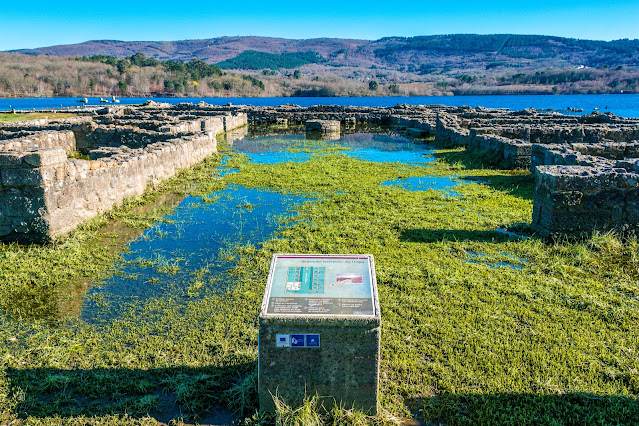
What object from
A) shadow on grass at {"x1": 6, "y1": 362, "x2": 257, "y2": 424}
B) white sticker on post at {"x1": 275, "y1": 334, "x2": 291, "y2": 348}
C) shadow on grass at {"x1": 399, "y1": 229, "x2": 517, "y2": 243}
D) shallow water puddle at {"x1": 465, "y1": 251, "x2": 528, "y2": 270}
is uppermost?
white sticker on post at {"x1": 275, "y1": 334, "x2": 291, "y2": 348}

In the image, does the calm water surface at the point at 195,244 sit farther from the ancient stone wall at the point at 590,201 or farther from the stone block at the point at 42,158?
the ancient stone wall at the point at 590,201

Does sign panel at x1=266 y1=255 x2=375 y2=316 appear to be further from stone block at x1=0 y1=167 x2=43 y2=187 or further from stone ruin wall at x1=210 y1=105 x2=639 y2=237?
stone block at x1=0 y1=167 x2=43 y2=187

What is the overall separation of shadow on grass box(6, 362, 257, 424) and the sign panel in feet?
3.27

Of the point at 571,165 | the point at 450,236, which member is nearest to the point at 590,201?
the point at 571,165

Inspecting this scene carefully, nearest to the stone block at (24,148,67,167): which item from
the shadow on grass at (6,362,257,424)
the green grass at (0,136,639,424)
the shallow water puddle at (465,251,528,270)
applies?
the green grass at (0,136,639,424)

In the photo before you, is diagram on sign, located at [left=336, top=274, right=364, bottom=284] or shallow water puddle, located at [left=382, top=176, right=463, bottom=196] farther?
shallow water puddle, located at [left=382, top=176, right=463, bottom=196]

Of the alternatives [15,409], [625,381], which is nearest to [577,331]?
[625,381]

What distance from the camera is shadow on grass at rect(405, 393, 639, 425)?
353cm

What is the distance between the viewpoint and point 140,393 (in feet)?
12.7

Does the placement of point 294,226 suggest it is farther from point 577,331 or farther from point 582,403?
point 582,403

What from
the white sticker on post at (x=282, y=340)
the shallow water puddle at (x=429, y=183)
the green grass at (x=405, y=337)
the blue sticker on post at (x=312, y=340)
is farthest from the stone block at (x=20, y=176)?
the shallow water puddle at (x=429, y=183)

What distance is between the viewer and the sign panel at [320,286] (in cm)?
330

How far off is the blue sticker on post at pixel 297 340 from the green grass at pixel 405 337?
489 mm

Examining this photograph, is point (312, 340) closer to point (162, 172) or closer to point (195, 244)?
point (195, 244)
